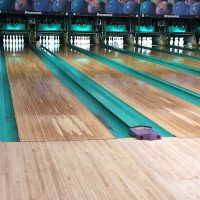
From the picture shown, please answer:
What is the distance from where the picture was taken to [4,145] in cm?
270

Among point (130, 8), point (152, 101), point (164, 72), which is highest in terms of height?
point (130, 8)

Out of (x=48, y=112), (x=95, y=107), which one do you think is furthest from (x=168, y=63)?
(x=48, y=112)

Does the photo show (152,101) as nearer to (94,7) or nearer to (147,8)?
(94,7)

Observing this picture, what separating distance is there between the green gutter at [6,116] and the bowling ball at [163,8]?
24.0ft

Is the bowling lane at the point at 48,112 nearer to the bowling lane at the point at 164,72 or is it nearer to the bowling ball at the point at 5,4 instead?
the bowling lane at the point at 164,72

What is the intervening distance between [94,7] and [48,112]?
25.5 feet

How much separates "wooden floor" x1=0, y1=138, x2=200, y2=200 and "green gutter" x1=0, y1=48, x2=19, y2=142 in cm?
25

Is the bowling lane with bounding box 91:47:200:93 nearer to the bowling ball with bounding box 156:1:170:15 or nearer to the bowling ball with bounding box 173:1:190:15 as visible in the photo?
the bowling ball with bounding box 156:1:170:15

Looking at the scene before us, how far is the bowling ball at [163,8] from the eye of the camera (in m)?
11.7

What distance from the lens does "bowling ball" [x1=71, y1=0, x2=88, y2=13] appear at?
1091cm

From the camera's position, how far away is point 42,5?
34.6 feet

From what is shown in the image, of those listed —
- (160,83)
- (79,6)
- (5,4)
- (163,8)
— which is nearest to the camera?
(160,83)

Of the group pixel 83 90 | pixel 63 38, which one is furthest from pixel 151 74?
pixel 63 38

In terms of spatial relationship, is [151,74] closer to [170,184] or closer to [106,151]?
[106,151]
